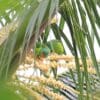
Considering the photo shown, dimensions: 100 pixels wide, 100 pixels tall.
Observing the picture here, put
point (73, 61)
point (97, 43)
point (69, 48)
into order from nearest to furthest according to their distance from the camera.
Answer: point (97, 43)
point (73, 61)
point (69, 48)

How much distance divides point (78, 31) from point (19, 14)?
250 mm

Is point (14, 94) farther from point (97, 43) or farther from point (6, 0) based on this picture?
point (97, 43)

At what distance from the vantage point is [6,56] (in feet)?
1.80

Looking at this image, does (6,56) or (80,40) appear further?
(80,40)

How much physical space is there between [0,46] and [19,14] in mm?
119

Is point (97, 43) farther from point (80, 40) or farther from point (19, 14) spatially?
point (19, 14)

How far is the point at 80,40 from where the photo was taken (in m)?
0.80

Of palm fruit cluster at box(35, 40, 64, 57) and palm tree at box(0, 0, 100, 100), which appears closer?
palm tree at box(0, 0, 100, 100)

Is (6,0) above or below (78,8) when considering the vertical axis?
below

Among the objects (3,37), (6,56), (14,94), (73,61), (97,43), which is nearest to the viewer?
(14,94)

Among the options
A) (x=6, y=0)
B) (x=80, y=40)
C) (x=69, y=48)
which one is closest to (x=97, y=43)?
(x=80, y=40)

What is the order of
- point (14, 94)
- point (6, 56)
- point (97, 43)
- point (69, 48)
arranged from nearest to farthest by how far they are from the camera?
point (14, 94) → point (6, 56) → point (97, 43) → point (69, 48)

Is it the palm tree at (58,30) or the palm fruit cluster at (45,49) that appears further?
the palm fruit cluster at (45,49)

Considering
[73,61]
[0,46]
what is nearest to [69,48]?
[73,61]
